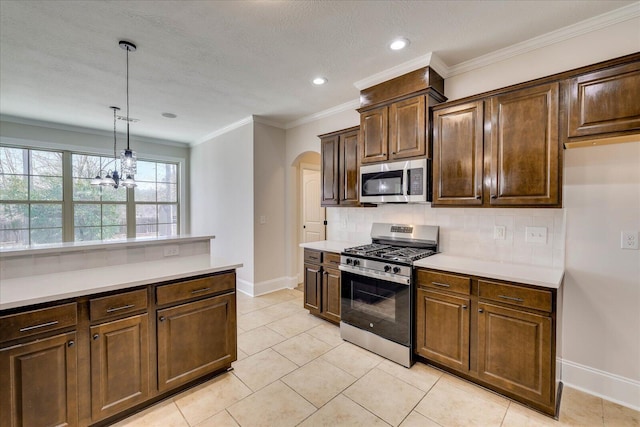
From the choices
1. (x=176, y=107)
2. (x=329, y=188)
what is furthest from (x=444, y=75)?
(x=176, y=107)

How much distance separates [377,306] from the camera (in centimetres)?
265

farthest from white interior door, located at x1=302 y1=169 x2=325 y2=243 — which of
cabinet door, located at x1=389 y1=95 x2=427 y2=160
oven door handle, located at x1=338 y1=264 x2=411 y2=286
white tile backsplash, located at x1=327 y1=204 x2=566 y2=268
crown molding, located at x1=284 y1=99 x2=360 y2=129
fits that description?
cabinet door, located at x1=389 y1=95 x2=427 y2=160

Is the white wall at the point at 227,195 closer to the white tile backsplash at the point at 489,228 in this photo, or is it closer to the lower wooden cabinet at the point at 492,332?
the white tile backsplash at the point at 489,228

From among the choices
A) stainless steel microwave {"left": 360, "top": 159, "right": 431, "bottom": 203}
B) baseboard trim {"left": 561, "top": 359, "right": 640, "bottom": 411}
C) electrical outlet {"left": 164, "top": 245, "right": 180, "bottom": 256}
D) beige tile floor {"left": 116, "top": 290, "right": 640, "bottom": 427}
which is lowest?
beige tile floor {"left": 116, "top": 290, "right": 640, "bottom": 427}

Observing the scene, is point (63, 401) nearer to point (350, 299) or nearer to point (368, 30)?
point (350, 299)

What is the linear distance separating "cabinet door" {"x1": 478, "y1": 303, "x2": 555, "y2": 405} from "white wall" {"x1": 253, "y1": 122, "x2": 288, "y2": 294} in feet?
10.4

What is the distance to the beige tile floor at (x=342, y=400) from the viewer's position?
72.9 inches

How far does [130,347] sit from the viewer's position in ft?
5.95

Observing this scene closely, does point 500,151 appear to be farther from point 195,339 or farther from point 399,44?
point 195,339

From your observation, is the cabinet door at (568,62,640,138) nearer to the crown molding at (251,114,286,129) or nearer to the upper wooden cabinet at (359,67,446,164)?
the upper wooden cabinet at (359,67,446,164)

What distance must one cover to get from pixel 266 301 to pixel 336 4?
142 inches

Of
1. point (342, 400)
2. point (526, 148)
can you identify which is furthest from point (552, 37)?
point (342, 400)

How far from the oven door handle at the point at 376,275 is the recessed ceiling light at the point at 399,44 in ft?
6.52

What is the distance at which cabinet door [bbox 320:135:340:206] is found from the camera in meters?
3.58
